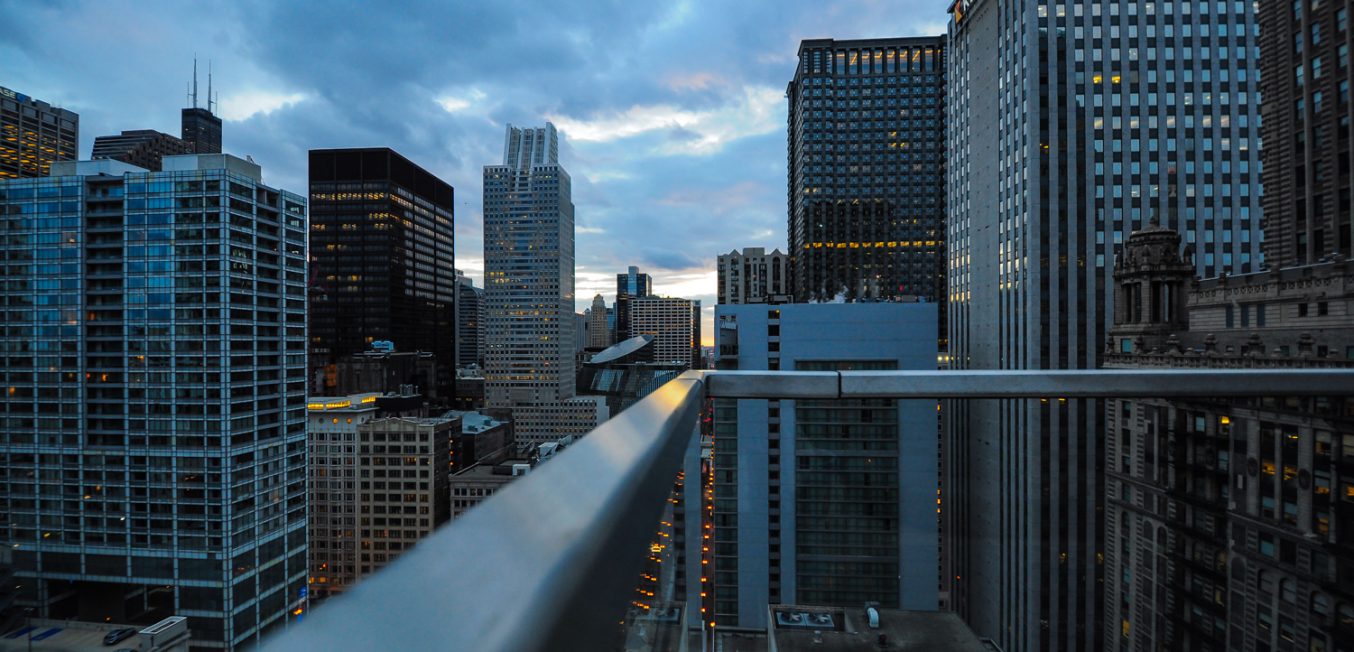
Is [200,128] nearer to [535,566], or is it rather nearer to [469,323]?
[469,323]

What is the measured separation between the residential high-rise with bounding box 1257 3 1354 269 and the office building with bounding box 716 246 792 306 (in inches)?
3278

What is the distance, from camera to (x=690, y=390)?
1.69 meters

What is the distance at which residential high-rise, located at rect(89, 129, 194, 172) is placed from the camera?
97062 mm

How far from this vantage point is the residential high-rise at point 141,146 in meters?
97.1

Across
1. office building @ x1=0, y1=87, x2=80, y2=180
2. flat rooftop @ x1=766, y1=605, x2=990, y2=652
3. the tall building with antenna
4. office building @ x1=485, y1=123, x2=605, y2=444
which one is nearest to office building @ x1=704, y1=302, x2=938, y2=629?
flat rooftop @ x1=766, y1=605, x2=990, y2=652

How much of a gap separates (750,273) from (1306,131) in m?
94.9

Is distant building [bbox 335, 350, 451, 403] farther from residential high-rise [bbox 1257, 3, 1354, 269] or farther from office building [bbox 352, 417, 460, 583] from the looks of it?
residential high-rise [bbox 1257, 3, 1354, 269]

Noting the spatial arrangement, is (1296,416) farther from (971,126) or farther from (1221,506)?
(971,126)

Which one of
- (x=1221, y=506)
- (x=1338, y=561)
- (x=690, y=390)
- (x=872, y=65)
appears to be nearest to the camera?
(x=690, y=390)

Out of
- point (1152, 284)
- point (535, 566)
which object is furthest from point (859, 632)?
point (1152, 284)

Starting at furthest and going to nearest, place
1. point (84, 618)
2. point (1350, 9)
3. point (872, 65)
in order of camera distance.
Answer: point (872, 65)
point (84, 618)
point (1350, 9)

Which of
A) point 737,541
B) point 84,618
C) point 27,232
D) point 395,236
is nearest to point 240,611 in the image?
point 84,618

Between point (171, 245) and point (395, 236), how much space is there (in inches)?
3042

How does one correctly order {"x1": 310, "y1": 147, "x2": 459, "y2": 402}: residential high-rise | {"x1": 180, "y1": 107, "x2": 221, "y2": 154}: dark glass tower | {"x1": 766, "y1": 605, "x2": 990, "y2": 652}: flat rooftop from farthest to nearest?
{"x1": 180, "y1": 107, "x2": 221, "y2": 154}: dark glass tower → {"x1": 310, "y1": 147, "x2": 459, "y2": 402}: residential high-rise → {"x1": 766, "y1": 605, "x2": 990, "y2": 652}: flat rooftop
